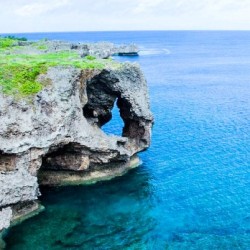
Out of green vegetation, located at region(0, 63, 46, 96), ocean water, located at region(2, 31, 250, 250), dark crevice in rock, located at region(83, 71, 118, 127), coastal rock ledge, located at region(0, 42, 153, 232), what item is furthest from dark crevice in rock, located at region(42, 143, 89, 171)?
green vegetation, located at region(0, 63, 46, 96)

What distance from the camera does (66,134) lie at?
1524 inches

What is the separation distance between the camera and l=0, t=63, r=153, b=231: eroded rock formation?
35.0 metres

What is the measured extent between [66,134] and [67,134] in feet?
0.48

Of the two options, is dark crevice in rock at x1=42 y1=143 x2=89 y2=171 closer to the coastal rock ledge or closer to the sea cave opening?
the coastal rock ledge

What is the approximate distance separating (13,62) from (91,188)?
15139mm

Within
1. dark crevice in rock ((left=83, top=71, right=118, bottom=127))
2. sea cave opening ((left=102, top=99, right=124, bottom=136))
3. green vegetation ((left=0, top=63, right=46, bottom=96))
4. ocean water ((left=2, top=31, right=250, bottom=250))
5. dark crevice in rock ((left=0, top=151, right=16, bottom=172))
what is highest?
green vegetation ((left=0, top=63, right=46, bottom=96))

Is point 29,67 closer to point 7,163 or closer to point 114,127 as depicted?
point 7,163

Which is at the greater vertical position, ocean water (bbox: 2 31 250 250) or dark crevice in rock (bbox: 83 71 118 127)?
dark crevice in rock (bbox: 83 71 118 127)

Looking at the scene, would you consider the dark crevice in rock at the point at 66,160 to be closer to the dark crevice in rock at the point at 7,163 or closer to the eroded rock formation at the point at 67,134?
the eroded rock formation at the point at 67,134

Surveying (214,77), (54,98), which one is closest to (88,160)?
(54,98)

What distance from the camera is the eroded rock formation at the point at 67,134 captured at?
35.0 metres

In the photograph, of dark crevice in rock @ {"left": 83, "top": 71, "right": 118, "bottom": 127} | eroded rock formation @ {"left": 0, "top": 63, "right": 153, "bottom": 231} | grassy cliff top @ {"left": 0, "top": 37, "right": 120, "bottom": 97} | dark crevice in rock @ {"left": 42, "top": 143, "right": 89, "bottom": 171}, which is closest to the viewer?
eroded rock formation @ {"left": 0, "top": 63, "right": 153, "bottom": 231}

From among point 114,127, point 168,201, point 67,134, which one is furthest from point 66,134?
point 114,127

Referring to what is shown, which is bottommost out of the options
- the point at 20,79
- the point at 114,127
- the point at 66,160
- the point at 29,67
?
the point at 114,127
